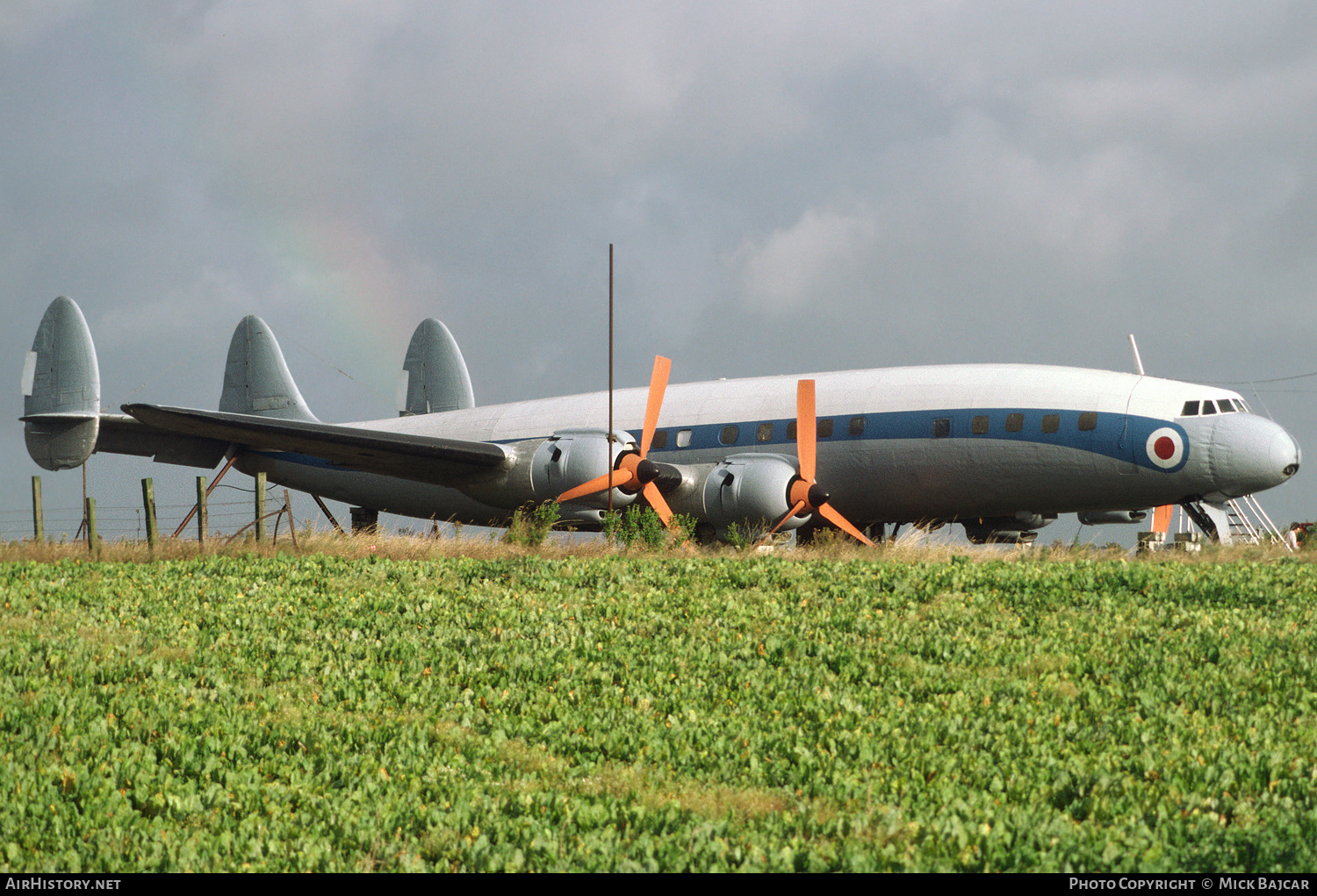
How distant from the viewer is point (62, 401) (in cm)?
2891

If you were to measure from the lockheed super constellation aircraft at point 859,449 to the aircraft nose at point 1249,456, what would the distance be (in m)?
0.03

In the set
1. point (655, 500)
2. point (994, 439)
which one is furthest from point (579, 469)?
point (994, 439)

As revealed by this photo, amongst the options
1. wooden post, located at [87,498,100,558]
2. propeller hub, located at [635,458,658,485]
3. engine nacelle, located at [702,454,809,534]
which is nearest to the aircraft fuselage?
engine nacelle, located at [702,454,809,534]

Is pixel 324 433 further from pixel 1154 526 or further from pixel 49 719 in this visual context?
pixel 1154 526

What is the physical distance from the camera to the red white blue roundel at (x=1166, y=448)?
738 inches

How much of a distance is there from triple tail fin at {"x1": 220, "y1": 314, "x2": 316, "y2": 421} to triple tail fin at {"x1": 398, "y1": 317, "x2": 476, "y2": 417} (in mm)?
3479

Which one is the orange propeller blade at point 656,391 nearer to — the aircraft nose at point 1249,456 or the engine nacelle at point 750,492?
the engine nacelle at point 750,492

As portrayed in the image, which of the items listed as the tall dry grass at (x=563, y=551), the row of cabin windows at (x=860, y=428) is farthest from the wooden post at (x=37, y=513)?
the row of cabin windows at (x=860, y=428)

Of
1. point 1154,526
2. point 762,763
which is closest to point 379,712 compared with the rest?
point 762,763

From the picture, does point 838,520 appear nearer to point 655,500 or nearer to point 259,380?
point 655,500

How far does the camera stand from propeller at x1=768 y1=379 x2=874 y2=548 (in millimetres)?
20844

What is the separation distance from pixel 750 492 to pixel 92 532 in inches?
474

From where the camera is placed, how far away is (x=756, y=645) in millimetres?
10148

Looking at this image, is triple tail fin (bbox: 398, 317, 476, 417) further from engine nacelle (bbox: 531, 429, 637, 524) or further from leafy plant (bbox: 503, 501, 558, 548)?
leafy plant (bbox: 503, 501, 558, 548)
